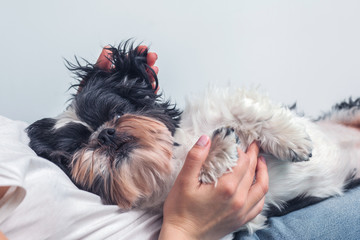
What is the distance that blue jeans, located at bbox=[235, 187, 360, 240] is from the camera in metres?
1.29

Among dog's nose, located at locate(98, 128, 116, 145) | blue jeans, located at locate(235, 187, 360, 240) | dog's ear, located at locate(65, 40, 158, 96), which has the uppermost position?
dog's ear, located at locate(65, 40, 158, 96)

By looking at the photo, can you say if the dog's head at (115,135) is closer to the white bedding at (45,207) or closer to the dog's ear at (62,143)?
the dog's ear at (62,143)

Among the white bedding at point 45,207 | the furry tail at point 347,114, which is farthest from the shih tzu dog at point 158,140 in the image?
the furry tail at point 347,114

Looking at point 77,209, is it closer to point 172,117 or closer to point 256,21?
point 172,117

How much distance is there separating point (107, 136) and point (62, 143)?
212 mm

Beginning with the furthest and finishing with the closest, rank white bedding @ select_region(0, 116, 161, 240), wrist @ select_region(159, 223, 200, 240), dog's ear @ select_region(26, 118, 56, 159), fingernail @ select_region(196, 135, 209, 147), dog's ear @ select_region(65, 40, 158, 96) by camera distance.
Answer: dog's ear @ select_region(65, 40, 158, 96) < dog's ear @ select_region(26, 118, 56, 159) < fingernail @ select_region(196, 135, 209, 147) < wrist @ select_region(159, 223, 200, 240) < white bedding @ select_region(0, 116, 161, 240)

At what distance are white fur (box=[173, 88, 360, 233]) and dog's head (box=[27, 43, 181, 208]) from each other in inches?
5.3

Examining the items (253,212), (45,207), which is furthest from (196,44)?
(45,207)

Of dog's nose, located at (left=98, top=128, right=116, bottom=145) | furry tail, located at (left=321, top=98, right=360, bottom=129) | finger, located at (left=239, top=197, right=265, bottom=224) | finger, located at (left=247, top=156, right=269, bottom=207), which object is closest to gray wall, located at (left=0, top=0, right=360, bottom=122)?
furry tail, located at (left=321, top=98, right=360, bottom=129)

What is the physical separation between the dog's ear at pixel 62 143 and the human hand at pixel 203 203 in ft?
1.41

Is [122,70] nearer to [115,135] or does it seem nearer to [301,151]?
[115,135]

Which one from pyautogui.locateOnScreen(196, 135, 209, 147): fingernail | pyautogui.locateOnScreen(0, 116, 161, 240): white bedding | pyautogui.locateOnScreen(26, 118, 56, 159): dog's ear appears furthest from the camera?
pyautogui.locateOnScreen(26, 118, 56, 159): dog's ear

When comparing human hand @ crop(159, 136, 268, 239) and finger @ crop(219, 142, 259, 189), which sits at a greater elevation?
finger @ crop(219, 142, 259, 189)

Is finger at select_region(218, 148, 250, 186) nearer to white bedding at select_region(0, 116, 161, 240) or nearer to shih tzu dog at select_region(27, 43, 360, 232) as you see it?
shih tzu dog at select_region(27, 43, 360, 232)
